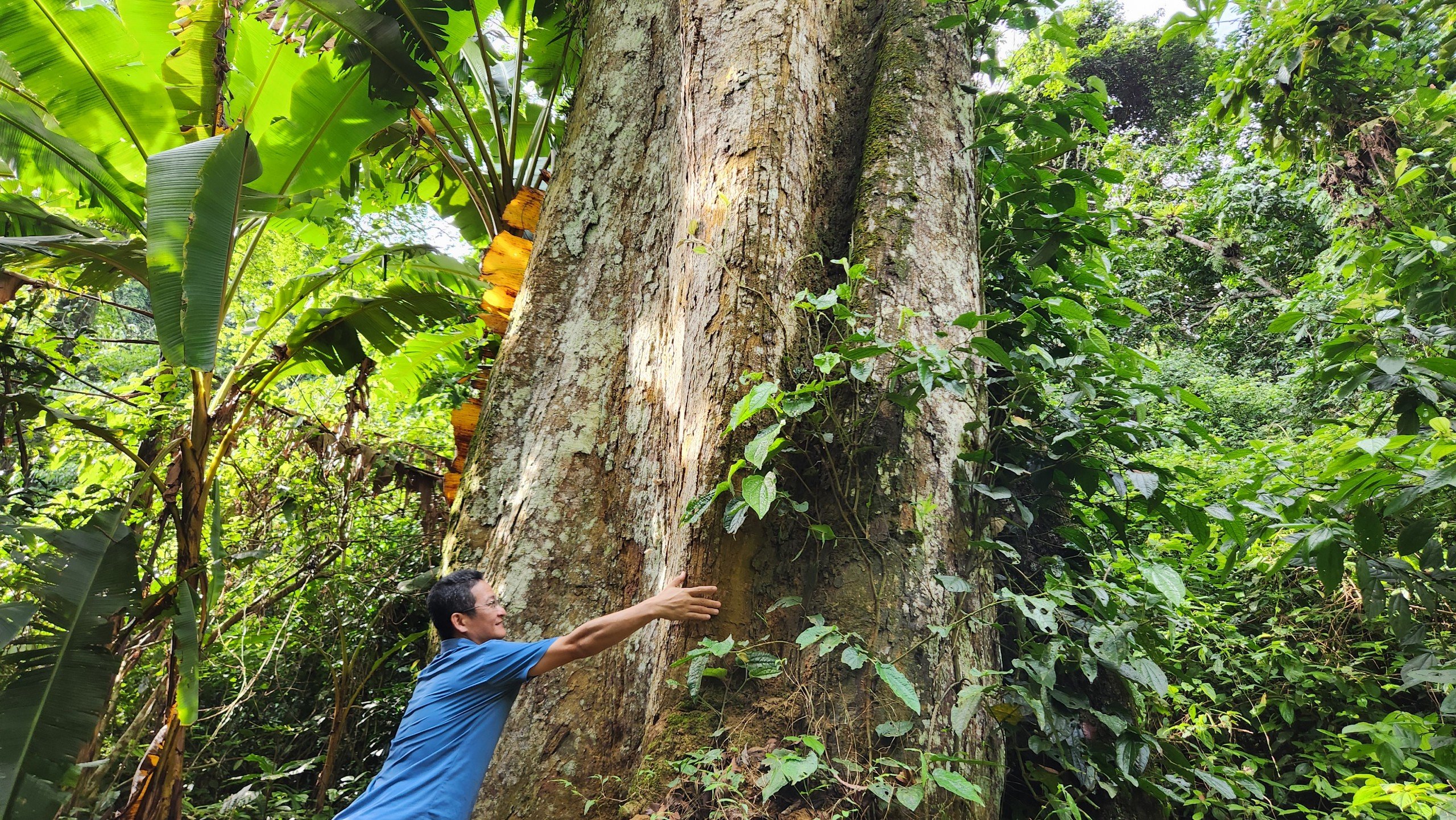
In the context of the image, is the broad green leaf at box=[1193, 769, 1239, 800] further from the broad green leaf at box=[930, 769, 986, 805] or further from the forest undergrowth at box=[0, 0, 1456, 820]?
the broad green leaf at box=[930, 769, 986, 805]

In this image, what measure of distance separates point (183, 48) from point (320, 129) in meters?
0.76

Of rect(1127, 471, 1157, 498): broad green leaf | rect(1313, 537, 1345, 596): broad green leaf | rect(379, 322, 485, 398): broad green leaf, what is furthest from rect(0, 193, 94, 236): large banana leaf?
rect(1313, 537, 1345, 596): broad green leaf

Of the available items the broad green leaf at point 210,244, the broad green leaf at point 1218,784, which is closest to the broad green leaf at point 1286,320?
the broad green leaf at point 1218,784

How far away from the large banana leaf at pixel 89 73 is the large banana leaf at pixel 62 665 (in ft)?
7.00

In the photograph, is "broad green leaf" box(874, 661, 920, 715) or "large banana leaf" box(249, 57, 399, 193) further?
"large banana leaf" box(249, 57, 399, 193)

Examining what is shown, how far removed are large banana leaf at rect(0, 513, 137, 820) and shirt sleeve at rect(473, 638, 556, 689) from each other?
1.42 meters

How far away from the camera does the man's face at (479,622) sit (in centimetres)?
250

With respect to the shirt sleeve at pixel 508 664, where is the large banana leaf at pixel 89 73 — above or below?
above

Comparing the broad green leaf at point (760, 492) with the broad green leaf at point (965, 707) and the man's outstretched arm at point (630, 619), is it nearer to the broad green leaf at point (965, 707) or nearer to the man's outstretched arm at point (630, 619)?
the man's outstretched arm at point (630, 619)

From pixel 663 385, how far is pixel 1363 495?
7.18 feet

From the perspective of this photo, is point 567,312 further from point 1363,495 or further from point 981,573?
point 1363,495

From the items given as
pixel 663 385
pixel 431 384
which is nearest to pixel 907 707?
pixel 663 385

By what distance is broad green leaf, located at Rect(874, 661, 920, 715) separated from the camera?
1.78 metres

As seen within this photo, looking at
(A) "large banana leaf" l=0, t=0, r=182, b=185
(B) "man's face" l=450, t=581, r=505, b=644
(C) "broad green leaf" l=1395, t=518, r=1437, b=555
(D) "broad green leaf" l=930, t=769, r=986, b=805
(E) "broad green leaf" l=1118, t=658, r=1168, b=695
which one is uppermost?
(A) "large banana leaf" l=0, t=0, r=182, b=185
